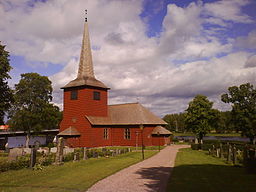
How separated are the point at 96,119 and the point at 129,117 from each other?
6329mm

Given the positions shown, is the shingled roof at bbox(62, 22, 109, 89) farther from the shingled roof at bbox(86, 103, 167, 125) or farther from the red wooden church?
the shingled roof at bbox(86, 103, 167, 125)

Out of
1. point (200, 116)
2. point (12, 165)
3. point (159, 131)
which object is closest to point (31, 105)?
point (159, 131)

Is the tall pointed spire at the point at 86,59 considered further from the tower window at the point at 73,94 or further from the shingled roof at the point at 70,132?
the shingled roof at the point at 70,132

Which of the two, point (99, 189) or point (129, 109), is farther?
point (129, 109)

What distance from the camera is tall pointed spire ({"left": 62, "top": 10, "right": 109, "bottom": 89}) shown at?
132 feet

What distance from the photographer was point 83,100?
38.9m

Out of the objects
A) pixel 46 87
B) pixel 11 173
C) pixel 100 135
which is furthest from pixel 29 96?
pixel 11 173

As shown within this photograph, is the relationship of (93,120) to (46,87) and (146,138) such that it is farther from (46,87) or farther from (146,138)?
(46,87)

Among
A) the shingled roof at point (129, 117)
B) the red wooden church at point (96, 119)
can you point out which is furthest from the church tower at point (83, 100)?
the shingled roof at point (129, 117)

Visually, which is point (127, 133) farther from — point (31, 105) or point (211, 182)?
point (211, 182)

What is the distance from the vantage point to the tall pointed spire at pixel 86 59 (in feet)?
138

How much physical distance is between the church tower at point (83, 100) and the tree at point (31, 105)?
27.9ft

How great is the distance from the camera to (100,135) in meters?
39.8

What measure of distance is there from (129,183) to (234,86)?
1669 inches
